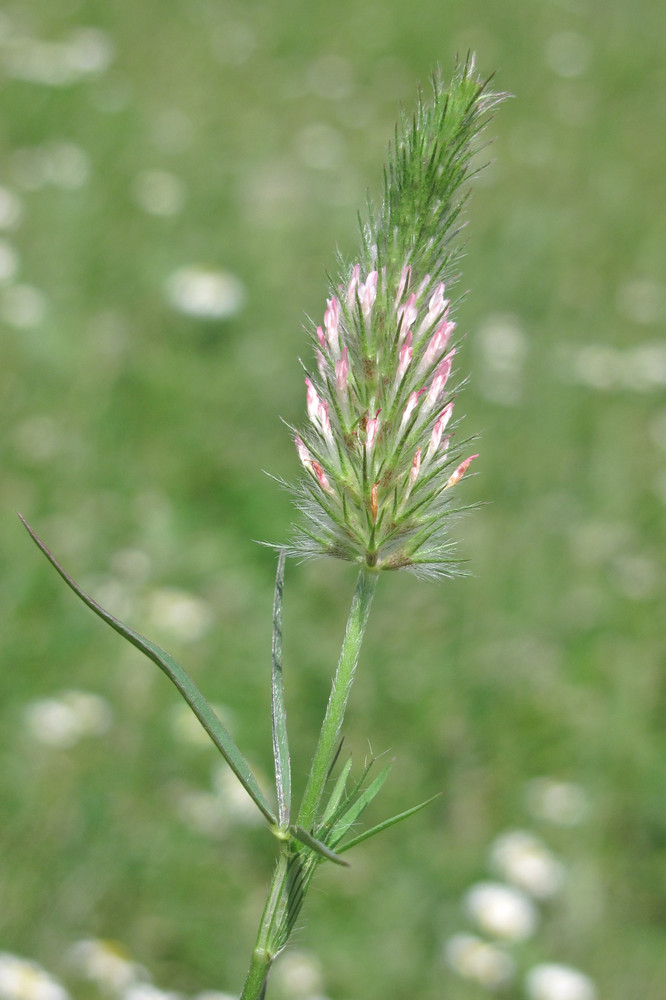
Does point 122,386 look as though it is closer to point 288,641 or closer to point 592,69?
point 288,641

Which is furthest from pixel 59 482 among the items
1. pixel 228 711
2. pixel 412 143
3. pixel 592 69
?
pixel 592 69

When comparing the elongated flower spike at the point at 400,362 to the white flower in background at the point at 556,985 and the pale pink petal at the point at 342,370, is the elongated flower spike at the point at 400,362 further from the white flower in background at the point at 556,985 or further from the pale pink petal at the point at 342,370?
the white flower in background at the point at 556,985

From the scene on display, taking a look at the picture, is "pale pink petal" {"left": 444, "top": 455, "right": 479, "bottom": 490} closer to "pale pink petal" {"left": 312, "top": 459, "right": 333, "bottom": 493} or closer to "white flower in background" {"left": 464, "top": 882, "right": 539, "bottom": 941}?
"pale pink petal" {"left": 312, "top": 459, "right": 333, "bottom": 493}

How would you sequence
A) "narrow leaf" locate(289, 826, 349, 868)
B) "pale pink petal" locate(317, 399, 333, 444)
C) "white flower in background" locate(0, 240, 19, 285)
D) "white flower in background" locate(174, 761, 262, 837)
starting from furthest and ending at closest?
"white flower in background" locate(0, 240, 19, 285), "white flower in background" locate(174, 761, 262, 837), "pale pink petal" locate(317, 399, 333, 444), "narrow leaf" locate(289, 826, 349, 868)

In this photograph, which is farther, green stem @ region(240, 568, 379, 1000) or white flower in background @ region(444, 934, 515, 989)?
white flower in background @ region(444, 934, 515, 989)

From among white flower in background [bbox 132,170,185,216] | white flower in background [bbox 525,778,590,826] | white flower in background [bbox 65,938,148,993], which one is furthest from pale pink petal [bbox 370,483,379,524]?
white flower in background [bbox 132,170,185,216]

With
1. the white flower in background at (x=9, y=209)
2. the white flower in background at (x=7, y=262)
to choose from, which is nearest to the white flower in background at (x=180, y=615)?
the white flower in background at (x=7, y=262)
